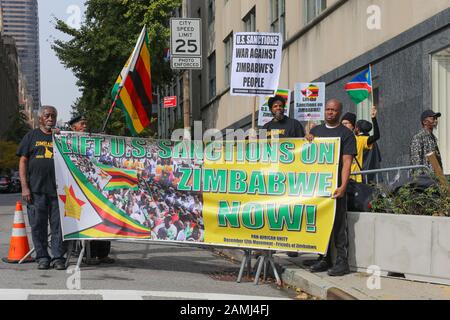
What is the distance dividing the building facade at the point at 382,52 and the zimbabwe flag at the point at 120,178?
6.08 metres

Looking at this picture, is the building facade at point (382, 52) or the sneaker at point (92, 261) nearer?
the sneaker at point (92, 261)

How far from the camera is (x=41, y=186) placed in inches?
308

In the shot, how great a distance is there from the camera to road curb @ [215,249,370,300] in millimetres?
6094

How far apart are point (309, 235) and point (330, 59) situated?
957cm

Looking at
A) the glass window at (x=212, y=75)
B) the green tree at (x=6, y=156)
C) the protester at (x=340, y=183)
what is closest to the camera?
the protester at (x=340, y=183)

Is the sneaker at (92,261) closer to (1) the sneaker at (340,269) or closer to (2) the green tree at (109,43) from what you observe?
(1) the sneaker at (340,269)

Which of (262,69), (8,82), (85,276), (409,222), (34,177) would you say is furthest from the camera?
(8,82)

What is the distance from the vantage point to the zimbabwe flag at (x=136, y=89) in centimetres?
862

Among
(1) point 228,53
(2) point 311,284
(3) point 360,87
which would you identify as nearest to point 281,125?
(2) point 311,284

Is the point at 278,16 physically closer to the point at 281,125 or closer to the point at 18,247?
the point at 281,125

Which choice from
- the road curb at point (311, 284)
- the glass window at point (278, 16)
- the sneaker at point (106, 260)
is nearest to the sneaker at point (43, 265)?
the sneaker at point (106, 260)
